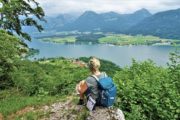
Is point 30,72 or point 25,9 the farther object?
point 25,9

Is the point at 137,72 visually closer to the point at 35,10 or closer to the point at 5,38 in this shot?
the point at 5,38

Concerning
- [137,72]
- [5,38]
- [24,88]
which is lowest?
[24,88]

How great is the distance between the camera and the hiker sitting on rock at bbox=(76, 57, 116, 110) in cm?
1090

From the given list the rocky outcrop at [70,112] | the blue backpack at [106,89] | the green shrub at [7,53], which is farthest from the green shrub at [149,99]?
the green shrub at [7,53]

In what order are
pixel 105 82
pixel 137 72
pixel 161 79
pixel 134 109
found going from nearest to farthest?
pixel 105 82 < pixel 134 109 < pixel 161 79 < pixel 137 72

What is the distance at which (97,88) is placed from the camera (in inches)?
438

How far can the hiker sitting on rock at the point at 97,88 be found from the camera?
1090cm

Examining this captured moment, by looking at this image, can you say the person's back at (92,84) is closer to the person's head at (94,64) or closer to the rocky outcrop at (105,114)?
the person's head at (94,64)

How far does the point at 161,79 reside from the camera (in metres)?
14.1

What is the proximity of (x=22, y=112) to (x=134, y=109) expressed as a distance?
432 cm

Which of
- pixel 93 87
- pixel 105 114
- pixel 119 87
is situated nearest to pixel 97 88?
pixel 93 87

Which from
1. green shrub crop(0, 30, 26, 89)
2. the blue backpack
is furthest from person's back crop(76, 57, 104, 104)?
green shrub crop(0, 30, 26, 89)

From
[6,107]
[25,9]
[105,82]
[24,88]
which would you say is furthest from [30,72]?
[105,82]

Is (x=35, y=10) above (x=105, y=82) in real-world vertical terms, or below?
above
